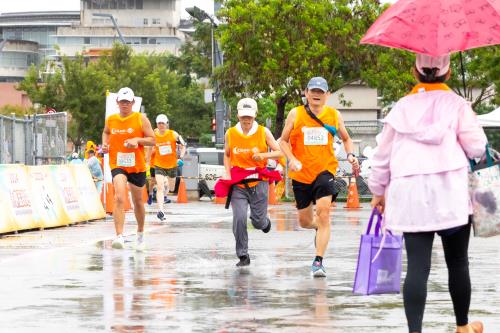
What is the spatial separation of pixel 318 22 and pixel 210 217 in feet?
64.6

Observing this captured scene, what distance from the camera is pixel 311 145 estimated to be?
13734 mm

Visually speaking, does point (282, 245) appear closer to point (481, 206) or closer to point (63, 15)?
point (481, 206)

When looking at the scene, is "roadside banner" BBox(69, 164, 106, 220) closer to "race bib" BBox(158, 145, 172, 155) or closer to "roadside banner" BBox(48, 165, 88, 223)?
"roadside banner" BBox(48, 165, 88, 223)

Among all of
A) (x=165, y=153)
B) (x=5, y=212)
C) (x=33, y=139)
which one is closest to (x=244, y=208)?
(x=5, y=212)

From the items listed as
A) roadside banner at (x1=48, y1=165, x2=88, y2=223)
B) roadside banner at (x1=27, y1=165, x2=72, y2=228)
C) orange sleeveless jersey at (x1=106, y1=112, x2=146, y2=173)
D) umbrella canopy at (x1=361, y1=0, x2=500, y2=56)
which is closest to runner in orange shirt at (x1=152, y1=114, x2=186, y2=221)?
roadside banner at (x1=48, y1=165, x2=88, y2=223)

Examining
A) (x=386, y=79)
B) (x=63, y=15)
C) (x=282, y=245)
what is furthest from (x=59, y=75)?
(x=63, y=15)

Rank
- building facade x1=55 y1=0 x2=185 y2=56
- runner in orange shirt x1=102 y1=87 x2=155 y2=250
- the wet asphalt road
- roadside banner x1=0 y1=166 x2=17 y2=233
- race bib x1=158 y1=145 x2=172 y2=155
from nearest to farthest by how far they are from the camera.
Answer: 1. the wet asphalt road
2. runner in orange shirt x1=102 y1=87 x2=155 y2=250
3. roadside banner x1=0 y1=166 x2=17 y2=233
4. race bib x1=158 y1=145 x2=172 y2=155
5. building facade x1=55 y1=0 x2=185 y2=56

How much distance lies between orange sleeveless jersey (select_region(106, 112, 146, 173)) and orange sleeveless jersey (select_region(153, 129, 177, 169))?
10.2 m

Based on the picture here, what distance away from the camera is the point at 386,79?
4744 centimetres

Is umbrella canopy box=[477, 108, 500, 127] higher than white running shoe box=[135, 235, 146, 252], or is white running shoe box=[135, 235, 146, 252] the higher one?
umbrella canopy box=[477, 108, 500, 127]

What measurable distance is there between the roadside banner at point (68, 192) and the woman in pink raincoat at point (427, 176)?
1522 centimetres

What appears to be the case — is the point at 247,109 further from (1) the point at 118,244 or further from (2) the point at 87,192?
(2) the point at 87,192

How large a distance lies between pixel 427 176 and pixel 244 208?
265 inches

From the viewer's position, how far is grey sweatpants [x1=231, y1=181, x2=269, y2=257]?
14359 millimetres
